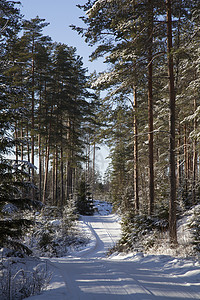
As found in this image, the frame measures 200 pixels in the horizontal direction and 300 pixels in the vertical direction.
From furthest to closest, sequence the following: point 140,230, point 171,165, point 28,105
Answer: point 28,105 < point 140,230 < point 171,165

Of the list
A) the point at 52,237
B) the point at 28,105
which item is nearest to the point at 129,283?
the point at 52,237

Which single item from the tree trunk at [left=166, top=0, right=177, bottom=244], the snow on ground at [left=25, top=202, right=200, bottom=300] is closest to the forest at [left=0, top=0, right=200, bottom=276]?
the tree trunk at [left=166, top=0, right=177, bottom=244]

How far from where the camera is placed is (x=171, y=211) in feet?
31.3

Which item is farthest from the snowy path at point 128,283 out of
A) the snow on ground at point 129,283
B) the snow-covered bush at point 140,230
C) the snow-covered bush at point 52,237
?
the snow-covered bush at point 52,237

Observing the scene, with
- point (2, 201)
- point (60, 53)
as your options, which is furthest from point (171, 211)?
point (60, 53)

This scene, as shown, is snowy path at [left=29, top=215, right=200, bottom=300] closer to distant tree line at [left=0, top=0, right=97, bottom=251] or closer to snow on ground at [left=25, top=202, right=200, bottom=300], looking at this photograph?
snow on ground at [left=25, top=202, right=200, bottom=300]

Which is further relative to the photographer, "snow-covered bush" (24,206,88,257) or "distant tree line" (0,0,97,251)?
"snow-covered bush" (24,206,88,257)

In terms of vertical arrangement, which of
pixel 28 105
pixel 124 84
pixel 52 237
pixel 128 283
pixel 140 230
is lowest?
pixel 52 237

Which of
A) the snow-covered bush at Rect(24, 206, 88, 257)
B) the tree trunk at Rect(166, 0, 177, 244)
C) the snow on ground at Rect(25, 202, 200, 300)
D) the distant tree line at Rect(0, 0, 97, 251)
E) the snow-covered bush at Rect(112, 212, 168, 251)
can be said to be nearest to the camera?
the snow on ground at Rect(25, 202, 200, 300)

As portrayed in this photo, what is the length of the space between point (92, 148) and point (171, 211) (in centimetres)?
3865

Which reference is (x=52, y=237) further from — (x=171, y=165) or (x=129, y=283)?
(x=129, y=283)

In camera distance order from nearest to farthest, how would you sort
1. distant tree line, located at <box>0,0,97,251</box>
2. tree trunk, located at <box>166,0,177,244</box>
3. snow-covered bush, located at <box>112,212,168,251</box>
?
distant tree line, located at <box>0,0,97,251</box> < tree trunk, located at <box>166,0,177,244</box> < snow-covered bush, located at <box>112,212,168,251</box>

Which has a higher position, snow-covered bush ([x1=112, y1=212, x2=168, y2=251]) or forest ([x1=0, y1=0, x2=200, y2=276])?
forest ([x1=0, y1=0, x2=200, y2=276])

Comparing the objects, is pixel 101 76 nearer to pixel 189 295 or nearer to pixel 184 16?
pixel 184 16
